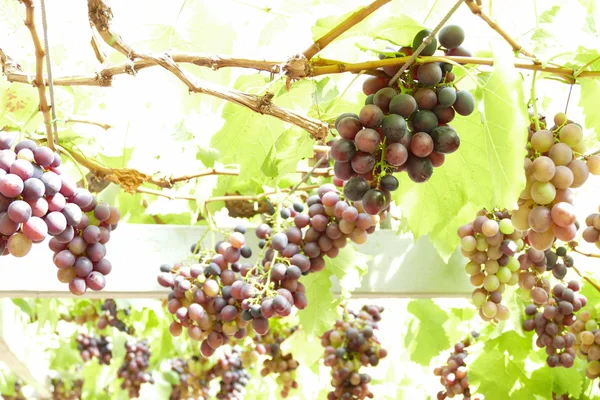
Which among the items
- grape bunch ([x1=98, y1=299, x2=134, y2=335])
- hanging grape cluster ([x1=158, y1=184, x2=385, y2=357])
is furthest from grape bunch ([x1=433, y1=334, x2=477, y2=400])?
grape bunch ([x1=98, y1=299, x2=134, y2=335])

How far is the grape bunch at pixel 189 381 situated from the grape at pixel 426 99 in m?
2.70

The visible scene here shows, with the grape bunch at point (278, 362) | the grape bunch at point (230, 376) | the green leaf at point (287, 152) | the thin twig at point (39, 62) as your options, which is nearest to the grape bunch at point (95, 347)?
the grape bunch at point (230, 376)

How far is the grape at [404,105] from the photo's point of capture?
69cm

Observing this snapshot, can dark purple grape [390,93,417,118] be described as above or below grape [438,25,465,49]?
below

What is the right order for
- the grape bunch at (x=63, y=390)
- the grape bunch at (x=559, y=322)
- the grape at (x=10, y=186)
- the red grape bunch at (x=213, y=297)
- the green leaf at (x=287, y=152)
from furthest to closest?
the grape bunch at (x=63, y=390)
the grape bunch at (x=559, y=322)
the red grape bunch at (x=213, y=297)
the green leaf at (x=287, y=152)
the grape at (x=10, y=186)

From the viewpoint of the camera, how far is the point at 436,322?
2.17m

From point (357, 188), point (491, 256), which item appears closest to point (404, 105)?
point (357, 188)

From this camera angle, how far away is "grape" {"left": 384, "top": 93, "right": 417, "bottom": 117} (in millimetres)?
688

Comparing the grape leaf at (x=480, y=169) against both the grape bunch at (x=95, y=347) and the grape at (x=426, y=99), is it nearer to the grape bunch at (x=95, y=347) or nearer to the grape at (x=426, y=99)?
the grape at (x=426, y=99)

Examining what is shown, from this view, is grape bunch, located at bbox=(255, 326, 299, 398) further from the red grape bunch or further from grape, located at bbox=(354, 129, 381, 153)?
grape, located at bbox=(354, 129, 381, 153)

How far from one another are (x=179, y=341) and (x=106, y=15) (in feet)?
9.15

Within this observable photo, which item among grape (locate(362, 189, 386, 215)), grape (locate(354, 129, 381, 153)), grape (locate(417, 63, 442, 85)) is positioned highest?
grape (locate(417, 63, 442, 85))

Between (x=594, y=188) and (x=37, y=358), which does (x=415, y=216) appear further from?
(x=37, y=358)

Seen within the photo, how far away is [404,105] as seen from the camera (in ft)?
2.26
